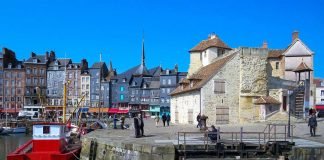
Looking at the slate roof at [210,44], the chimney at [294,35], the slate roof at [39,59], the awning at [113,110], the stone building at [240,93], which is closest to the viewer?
the stone building at [240,93]

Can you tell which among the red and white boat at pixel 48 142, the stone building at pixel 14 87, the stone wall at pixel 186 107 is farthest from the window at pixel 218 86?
the stone building at pixel 14 87

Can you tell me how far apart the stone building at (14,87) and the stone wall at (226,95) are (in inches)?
2987

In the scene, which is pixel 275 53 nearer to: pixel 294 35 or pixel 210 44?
pixel 294 35

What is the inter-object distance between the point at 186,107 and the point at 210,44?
9955mm

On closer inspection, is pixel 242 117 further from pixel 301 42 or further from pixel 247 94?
pixel 301 42

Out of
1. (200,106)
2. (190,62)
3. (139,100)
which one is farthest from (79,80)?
(200,106)

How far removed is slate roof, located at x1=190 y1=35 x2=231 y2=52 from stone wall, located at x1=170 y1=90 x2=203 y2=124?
6648 millimetres

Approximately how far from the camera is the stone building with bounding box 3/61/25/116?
105 m

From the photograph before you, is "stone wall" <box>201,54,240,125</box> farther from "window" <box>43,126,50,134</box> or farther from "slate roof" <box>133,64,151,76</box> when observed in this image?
"slate roof" <box>133,64,151,76</box>

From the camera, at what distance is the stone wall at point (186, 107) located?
41125 mm

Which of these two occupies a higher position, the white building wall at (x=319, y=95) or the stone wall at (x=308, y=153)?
the white building wall at (x=319, y=95)

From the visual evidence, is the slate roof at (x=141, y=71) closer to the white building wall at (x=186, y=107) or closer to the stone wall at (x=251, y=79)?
the white building wall at (x=186, y=107)

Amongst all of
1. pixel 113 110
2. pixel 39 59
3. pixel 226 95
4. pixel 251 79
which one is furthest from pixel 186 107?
pixel 39 59

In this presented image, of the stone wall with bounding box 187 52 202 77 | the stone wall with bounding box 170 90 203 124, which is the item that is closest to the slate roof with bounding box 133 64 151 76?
the stone wall with bounding box 187 52 202 77
